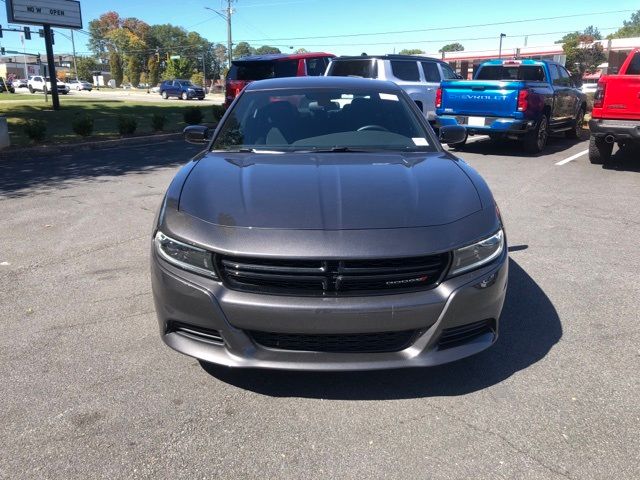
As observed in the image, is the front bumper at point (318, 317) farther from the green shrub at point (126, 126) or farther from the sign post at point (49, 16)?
the sign post at point (49, 16)

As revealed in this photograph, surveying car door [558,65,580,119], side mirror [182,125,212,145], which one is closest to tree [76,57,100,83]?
car door [558,65,580,119]

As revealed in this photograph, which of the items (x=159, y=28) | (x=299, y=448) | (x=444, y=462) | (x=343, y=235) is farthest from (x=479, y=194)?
(x=159, y=28)

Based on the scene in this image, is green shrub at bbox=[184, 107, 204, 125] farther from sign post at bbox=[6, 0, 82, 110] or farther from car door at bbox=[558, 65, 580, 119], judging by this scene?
car door at bbox=[558, 65, 580, 119]

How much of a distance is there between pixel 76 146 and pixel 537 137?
1020 centimetres

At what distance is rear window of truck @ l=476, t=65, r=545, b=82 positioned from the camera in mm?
11984

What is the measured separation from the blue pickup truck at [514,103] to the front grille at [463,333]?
28.3 ft

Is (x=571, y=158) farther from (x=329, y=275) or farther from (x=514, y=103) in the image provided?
(x=329, y=275)

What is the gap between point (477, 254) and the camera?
104 inches

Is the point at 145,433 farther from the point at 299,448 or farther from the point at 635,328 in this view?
the point at 635,328

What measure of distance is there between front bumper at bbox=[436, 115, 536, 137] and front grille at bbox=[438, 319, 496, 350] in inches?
335

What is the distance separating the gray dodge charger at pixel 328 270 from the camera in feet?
7.96

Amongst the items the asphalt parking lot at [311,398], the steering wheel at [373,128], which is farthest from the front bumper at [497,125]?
the steering wheel at [373,128]

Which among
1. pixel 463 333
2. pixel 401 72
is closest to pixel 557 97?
pixel 401 72

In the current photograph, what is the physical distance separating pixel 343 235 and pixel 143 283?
2.43m
